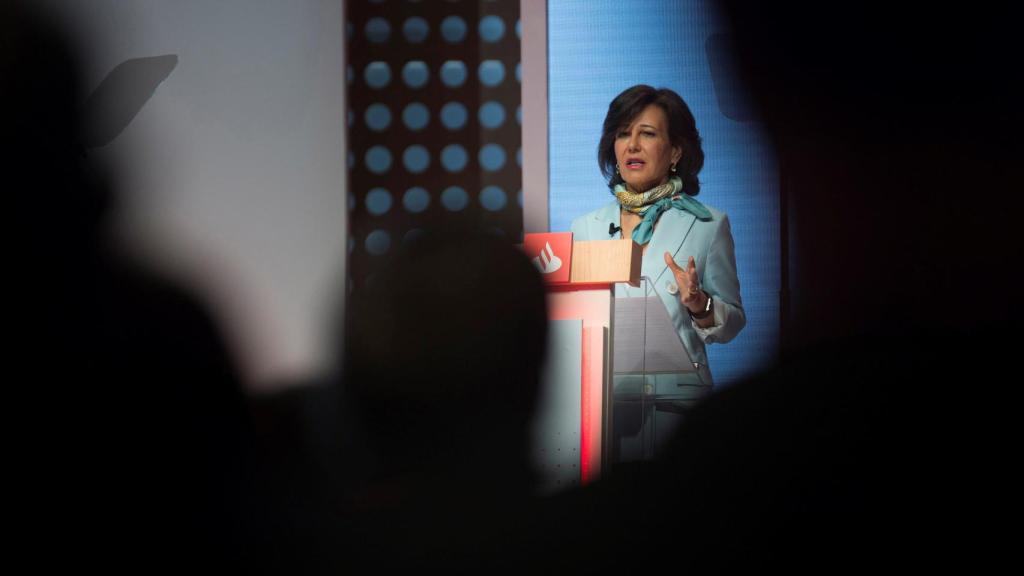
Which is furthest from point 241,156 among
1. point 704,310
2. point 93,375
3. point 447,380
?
point 704,310

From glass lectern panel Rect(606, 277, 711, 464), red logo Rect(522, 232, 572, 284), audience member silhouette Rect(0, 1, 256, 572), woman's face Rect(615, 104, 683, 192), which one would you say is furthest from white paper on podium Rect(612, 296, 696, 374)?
audience member silhouette Rect(0, 1, 256, 572)

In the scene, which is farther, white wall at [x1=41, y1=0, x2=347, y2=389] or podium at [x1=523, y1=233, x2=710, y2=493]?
white wall at [x1=41, y1=0, x2=347, y2=389]

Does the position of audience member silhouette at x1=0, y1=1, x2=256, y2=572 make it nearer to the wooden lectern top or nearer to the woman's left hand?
the wooden lectern top

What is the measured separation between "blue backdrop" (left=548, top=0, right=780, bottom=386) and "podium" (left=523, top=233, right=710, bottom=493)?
0.24 ft

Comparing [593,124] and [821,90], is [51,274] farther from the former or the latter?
[821,90]

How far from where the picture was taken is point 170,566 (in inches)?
56.1

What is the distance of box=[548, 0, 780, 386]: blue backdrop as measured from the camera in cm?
151

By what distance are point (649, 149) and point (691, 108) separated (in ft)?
0.35

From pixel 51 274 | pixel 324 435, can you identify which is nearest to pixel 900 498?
pixel 324 435

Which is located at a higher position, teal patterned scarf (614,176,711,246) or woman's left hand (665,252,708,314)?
teal patterned scarf (614,176,711,246)

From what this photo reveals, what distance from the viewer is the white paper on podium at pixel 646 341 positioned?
151cm

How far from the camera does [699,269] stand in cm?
153

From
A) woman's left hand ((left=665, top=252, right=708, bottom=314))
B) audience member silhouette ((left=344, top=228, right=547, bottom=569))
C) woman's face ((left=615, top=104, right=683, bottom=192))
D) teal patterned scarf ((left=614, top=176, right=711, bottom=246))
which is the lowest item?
audience member silhouette ((left=344, top=228, right=547, bottom=569))

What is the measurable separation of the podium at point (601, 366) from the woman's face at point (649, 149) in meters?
0.12
